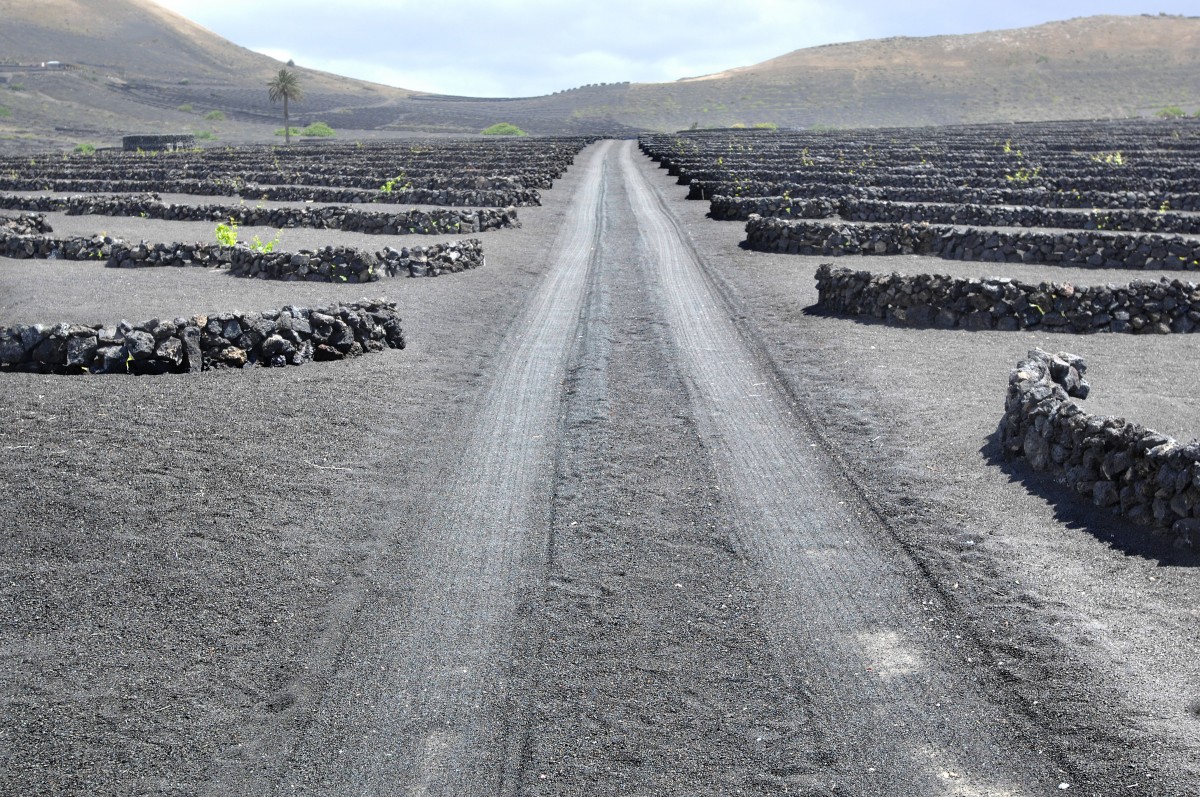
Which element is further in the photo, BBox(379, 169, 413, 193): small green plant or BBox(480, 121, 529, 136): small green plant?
BBox(480, 121, 529, 136): small green plant

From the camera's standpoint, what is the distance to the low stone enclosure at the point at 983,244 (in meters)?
27.2

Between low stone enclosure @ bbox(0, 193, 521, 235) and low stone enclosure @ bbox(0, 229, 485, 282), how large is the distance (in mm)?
8173

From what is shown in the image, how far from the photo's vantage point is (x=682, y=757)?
6316 mm

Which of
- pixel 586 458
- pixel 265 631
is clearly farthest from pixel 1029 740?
pixel 586 458

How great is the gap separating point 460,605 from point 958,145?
7921 cm

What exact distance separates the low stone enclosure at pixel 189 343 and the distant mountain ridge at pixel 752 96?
113123 millimetres

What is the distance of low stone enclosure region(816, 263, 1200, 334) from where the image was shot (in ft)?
62.3

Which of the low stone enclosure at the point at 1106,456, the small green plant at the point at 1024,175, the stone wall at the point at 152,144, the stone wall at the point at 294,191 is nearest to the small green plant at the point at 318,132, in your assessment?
the stone wall at the point at 152,144

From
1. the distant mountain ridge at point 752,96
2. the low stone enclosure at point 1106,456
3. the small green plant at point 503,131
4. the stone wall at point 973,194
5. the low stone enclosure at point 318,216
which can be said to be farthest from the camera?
the small green plant at point 503,131

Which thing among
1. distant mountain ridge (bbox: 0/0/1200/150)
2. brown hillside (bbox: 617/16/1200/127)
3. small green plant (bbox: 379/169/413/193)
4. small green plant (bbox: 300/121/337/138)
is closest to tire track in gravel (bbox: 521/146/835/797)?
small green plant (bbox: 379/169/413/193)

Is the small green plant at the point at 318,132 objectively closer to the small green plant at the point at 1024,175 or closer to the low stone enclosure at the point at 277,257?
the small green plant at the point at 1024,175

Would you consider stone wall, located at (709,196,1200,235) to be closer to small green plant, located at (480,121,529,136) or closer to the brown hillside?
small green plant, located at (480,121,529,136)

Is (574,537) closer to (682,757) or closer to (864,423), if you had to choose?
(682,757)

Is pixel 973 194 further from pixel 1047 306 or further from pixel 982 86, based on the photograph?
pixel 982 86
